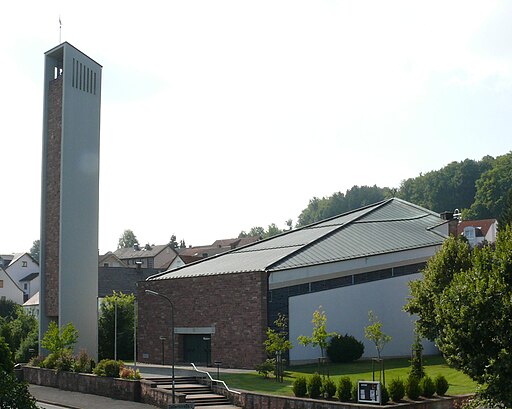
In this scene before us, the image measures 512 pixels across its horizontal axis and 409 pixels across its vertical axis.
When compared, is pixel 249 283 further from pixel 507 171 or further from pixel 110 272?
pixel 507 171

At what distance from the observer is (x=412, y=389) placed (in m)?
29.4

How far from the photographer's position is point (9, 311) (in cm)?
8381

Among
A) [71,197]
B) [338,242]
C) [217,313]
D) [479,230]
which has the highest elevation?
[479,230]

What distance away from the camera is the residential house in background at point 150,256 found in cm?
11412

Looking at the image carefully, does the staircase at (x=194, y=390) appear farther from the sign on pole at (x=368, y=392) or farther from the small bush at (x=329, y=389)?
the sign on pole at (x=368, y=392)

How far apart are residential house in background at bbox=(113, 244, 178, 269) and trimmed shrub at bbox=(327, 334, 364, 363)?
71400mm

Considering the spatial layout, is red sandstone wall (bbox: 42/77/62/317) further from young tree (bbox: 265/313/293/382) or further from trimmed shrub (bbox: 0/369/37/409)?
trimmed shrub (bbox: 0/369/37/409)

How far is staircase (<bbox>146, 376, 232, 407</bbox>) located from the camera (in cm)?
3475

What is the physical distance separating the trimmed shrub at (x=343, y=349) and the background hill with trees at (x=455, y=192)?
23645 mm

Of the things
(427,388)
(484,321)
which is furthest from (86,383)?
(484,321)

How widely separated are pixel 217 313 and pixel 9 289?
59.3m

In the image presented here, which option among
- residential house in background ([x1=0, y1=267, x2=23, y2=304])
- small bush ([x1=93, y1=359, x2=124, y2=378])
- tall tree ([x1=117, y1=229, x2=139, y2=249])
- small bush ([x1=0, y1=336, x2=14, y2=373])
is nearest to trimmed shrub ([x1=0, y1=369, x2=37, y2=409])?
small bush ([x1=0, y1=336, x2=14, y2=373])

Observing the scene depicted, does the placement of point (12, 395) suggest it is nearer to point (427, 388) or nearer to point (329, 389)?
point (329, 389)

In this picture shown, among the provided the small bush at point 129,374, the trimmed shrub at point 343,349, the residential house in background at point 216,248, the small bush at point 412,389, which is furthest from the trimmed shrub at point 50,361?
the residential house in background at point 216,248
